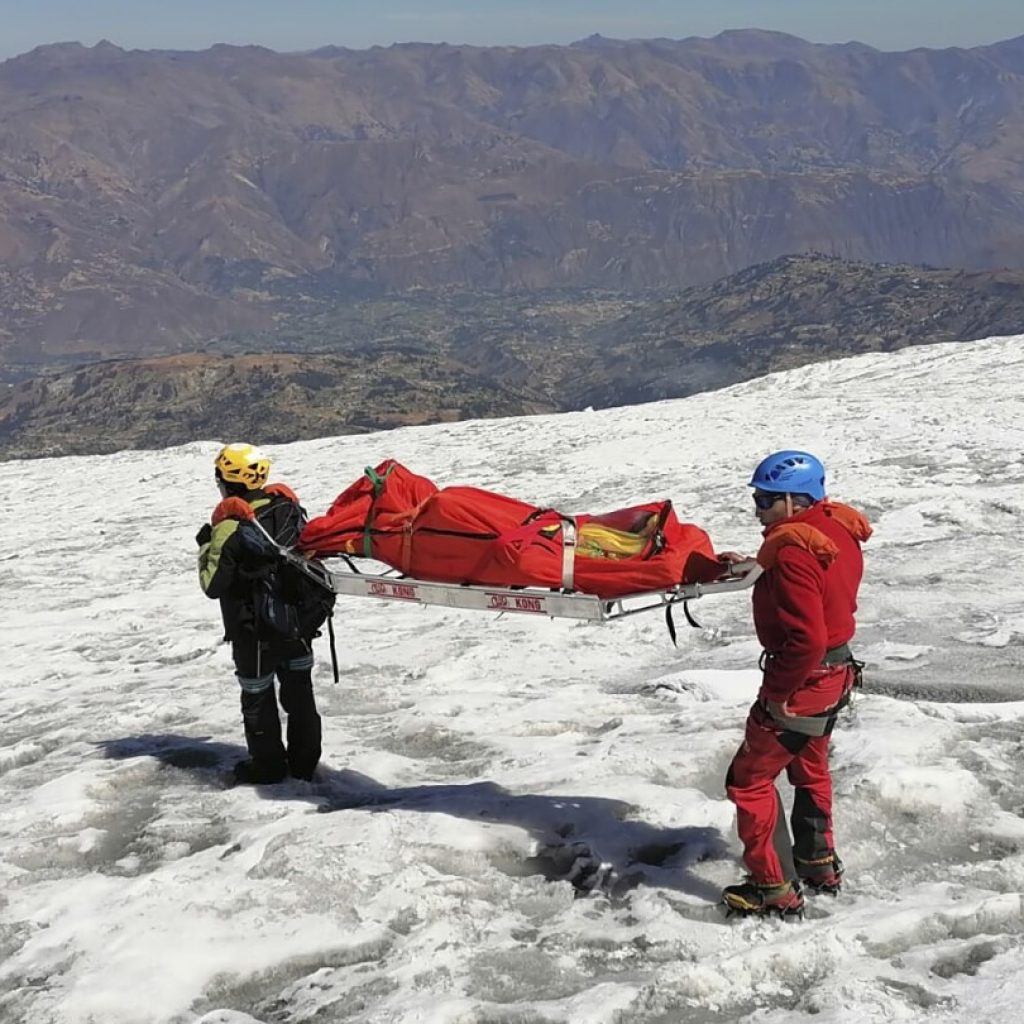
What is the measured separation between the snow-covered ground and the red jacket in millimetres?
1253

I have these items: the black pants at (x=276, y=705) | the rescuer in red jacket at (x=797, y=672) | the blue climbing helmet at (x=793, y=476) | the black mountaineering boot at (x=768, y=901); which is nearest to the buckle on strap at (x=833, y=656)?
the rescuer in red jacket at (x=797, y=672)

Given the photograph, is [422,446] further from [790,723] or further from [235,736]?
[790,723]

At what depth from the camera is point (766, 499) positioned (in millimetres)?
6098

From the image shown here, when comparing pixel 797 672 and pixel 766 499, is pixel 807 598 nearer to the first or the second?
pixel 797 672

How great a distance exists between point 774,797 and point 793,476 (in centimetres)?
181

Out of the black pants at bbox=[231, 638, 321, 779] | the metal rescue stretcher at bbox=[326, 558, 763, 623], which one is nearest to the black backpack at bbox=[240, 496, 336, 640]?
the black pants at bbox=[231, 638, 321, 779]

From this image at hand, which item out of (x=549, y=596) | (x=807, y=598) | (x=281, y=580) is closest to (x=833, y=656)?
(x=807, y=598)

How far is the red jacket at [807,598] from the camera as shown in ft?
18.8

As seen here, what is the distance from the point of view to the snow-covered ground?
560cm

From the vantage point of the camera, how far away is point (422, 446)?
88.9ft

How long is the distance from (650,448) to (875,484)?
6158 mm

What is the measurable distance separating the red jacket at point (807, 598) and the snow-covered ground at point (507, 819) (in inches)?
49.3

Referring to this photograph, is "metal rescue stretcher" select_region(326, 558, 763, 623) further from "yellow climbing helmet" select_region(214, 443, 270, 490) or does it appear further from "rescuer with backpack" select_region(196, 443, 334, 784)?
"yellow climbing helmet" select_region(214, 443, 270, 490)

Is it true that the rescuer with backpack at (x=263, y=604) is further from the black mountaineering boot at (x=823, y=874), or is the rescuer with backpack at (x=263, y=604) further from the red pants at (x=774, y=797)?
the black mountaineering boot at (x=823, y=874)
